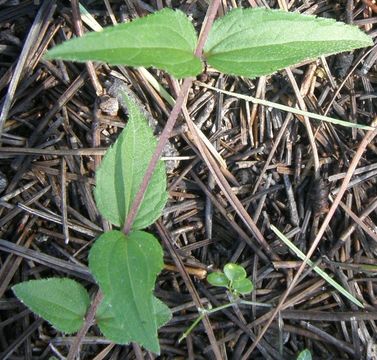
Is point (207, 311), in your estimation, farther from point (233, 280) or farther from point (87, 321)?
point (87, 321)

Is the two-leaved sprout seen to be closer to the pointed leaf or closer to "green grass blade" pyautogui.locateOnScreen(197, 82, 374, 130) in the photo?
the pointed leaf

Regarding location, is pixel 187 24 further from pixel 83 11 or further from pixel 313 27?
pixel 83 11

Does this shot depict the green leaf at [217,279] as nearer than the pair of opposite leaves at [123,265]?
No

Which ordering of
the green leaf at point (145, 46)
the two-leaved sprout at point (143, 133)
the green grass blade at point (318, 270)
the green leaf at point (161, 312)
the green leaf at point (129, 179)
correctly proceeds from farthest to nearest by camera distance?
1. the green grass blade at point (318, 270)
2. the green leaf at point (161, 312)
3. the green leaf at point (129, 179)
4. the two-leaved sprout at point (143, 133)
5. the green leaf at point (145, 46)

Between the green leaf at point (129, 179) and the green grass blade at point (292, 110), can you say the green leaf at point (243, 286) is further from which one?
the green grass blade at point (292, 110)


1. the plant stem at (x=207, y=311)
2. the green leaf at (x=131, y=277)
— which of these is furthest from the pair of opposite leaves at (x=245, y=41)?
the plant stem at (x=207, y=311)

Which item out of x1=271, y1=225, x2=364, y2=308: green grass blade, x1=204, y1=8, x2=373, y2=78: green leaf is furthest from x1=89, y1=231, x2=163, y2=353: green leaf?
x1=271, y1=225, x2=364, y2=308: green grass blade

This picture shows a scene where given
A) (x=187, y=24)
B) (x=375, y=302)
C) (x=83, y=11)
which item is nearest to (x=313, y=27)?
(x=187, y=24)
